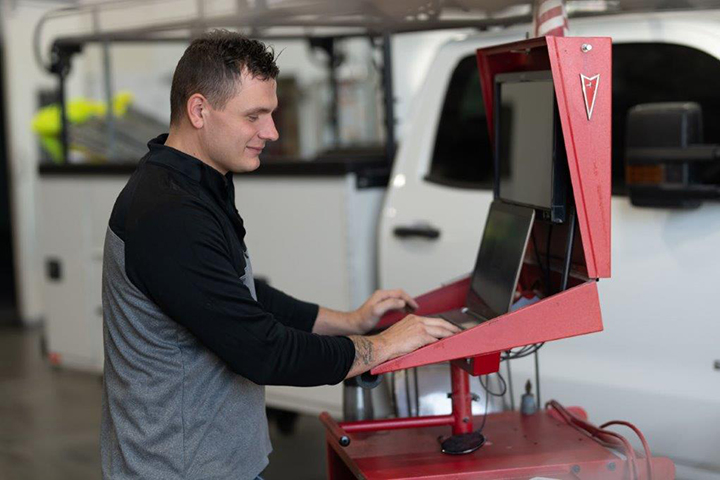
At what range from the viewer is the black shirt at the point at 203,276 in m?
2.02

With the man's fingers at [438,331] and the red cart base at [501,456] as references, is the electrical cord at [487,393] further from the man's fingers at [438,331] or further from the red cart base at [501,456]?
the man's fingers at [438,331]

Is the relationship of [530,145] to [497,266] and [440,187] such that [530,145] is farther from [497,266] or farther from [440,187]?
[440,187]

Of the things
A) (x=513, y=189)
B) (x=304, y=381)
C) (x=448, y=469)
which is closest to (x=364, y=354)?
(x=304, y=381)

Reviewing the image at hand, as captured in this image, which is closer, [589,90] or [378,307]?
[589,90]

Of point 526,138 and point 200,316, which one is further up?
point 526,138

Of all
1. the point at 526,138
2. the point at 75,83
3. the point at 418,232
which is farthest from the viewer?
the point at 75,83

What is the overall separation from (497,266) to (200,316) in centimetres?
88

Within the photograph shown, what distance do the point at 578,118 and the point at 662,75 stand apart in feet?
4.26

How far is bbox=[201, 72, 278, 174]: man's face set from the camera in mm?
2127

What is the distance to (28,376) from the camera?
661 centimetres

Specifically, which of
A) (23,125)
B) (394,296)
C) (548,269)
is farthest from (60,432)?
(23,125)

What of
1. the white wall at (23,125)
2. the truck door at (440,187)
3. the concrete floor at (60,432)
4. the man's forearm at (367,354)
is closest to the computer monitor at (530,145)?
the man's forearm at (367,354)

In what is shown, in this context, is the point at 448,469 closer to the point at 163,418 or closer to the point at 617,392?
the point at 163,418

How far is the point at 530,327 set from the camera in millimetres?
2162
